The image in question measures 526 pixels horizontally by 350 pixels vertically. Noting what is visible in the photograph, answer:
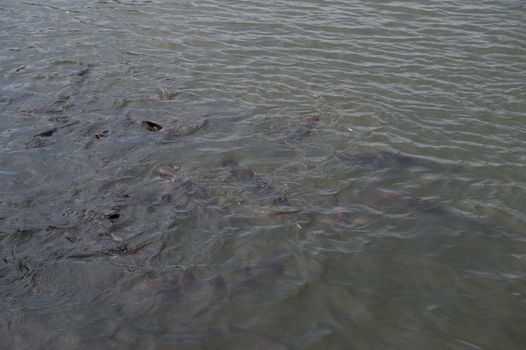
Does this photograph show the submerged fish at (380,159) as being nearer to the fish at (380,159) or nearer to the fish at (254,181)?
the fish at (380,159)

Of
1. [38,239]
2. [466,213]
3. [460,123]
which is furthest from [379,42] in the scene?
[38,239]

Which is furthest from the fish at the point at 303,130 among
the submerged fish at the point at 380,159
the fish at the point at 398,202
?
the fish at the point at 398,202

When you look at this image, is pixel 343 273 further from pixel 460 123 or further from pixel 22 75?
pixel 22 75

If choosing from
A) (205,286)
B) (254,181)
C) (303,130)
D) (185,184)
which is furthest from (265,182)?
(205,286)

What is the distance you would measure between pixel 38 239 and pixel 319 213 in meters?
3.68

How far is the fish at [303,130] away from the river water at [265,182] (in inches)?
1.3

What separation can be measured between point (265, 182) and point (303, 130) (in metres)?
1.69

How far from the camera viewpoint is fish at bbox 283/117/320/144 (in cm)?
944

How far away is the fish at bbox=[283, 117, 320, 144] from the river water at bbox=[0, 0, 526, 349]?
1.3 inches

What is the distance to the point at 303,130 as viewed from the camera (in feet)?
31.5

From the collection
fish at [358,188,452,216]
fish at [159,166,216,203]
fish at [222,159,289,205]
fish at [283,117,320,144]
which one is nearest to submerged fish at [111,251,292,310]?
fish at [222,159,289,205]

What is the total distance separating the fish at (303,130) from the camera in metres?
9.44

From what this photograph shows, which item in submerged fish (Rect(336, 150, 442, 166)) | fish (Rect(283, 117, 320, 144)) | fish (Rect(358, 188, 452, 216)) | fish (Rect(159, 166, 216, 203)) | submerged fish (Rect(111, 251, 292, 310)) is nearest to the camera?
submerged fish (Rect(111, 251, 292, 310))

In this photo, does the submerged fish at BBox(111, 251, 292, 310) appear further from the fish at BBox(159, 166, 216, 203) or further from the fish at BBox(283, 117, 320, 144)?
the fish at BBox(283, 117, 320, 144)
